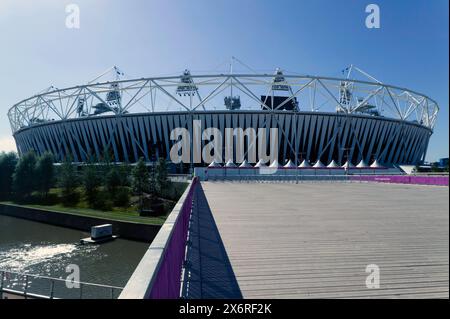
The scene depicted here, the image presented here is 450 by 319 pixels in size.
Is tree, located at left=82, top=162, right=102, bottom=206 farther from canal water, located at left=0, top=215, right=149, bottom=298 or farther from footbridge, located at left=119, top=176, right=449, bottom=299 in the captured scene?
footbridge, located at left=119, top=176, right=449, bottom=299

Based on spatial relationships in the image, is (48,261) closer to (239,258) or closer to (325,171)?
(239,258)

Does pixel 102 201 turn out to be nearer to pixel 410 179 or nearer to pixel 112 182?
pixel 112 182

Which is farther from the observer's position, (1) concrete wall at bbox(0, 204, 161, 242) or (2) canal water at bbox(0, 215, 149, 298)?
(1) concrete wall at bbox(0, 204, 161, 242)

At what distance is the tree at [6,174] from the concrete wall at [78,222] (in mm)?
9507

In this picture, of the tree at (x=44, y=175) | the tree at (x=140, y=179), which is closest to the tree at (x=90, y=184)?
the tree at (x=140, y=179)

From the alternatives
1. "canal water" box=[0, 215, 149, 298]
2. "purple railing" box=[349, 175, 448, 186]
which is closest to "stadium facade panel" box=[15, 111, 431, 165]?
"purple railing" box=[349, 175, 448, 186]

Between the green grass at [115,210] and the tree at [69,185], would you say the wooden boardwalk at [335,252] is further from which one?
the tree at [69,185]

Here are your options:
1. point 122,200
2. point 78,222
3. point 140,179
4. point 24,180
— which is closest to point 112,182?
point 122,200

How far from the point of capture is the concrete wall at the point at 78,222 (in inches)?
1138

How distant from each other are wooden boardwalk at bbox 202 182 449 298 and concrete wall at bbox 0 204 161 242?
19.5 m

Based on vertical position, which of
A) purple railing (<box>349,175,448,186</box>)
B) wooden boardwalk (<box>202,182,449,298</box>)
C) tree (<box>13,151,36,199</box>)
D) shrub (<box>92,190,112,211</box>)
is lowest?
shrub (<box>92,190,112,211</box>)

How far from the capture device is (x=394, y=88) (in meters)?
69.6

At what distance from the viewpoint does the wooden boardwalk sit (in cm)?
486
